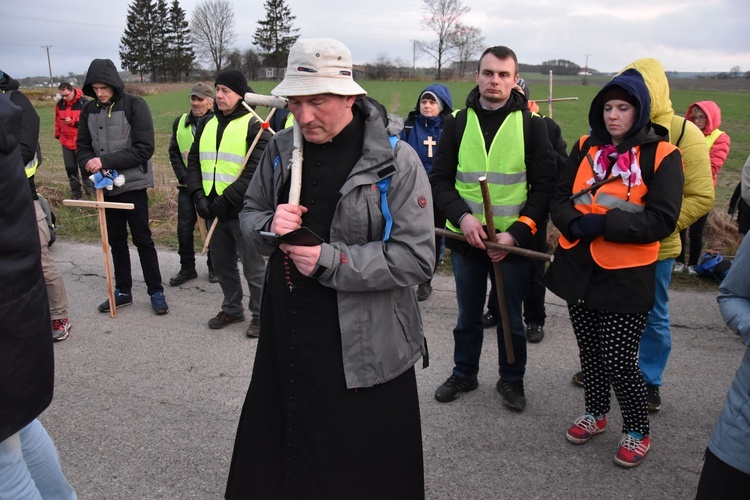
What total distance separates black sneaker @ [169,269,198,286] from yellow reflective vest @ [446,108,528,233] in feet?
11.3

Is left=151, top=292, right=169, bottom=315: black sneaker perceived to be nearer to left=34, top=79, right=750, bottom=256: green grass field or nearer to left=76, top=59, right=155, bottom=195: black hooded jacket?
left=76, top=59, right=155, bottom=195: black hooded jacket

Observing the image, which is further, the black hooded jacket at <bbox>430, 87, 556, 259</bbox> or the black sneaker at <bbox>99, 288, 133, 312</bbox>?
the black sneaker at <bbox>99, 288, 133, 312</bbox>

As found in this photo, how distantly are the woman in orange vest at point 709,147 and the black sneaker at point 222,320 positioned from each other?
4393 mm

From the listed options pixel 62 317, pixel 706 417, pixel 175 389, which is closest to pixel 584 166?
pixel 706 417

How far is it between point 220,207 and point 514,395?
8.59 feet

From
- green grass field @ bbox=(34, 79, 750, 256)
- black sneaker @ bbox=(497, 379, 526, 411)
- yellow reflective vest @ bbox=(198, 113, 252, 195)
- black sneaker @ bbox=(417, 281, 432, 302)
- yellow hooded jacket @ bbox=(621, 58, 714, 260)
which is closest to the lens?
yellow hooded jacket @ bbox=(621, 58, 714, 260)

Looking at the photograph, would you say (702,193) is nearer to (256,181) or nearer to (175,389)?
(256,181)

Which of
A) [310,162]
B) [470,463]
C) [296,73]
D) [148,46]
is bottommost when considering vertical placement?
[470,463]

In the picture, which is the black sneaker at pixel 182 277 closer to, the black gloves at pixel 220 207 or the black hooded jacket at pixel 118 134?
the black hooded jacket at pixel 118 134

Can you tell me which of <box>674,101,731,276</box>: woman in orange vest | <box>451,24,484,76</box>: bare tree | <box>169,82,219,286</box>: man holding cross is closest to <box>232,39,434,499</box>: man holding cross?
<box>169,82,219,286</box>: man holding cross

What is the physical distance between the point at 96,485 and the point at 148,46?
7708 cm

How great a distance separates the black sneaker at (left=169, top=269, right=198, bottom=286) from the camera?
590 centimetres

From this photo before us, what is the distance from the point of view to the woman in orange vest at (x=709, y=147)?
20.1ft

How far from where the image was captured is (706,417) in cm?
352
